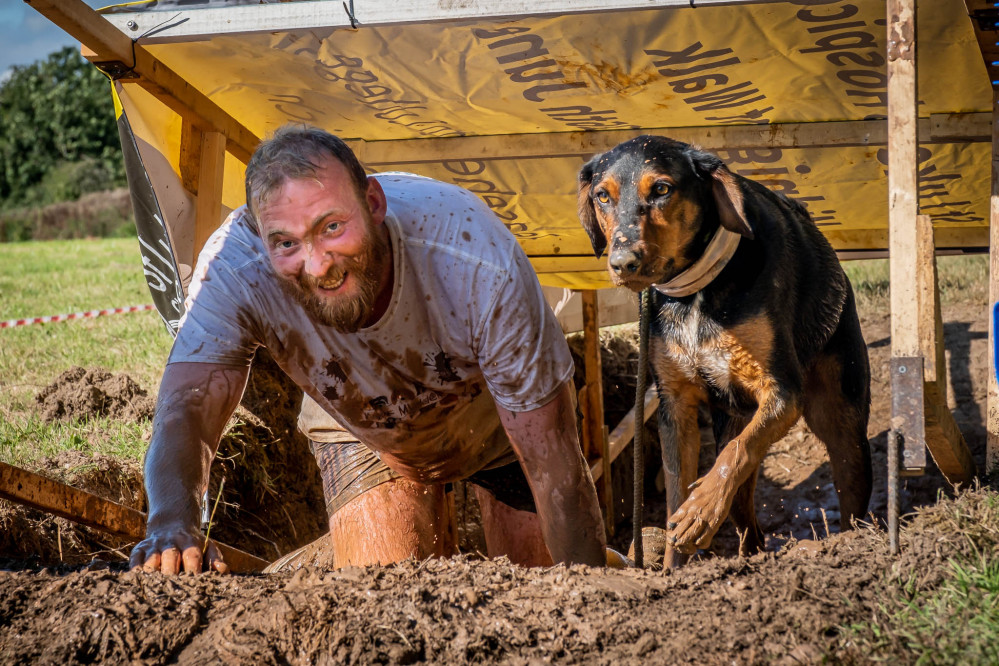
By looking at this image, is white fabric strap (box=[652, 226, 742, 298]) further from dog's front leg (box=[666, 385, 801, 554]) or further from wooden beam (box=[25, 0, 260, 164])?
wooden beam (box=[25, 0, 260, 164])

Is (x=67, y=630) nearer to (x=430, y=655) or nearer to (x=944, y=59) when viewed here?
(x=430, y=655)

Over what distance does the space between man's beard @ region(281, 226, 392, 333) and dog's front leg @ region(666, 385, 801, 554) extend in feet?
4.48

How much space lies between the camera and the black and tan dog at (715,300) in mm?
3432

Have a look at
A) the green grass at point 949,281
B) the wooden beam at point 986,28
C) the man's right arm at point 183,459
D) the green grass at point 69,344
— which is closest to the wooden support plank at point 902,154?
the wooden beam at point 986,28

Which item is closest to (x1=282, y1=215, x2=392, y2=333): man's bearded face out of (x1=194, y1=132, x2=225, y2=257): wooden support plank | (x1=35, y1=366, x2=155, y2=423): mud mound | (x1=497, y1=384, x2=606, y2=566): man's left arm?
(x1=497, y1=384, x2=606, y2=566): man's left arm

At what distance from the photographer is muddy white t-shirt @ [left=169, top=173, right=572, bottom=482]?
2811 millimetres

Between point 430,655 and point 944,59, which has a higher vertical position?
point 944,59

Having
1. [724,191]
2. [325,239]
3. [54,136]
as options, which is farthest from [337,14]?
[54,136]

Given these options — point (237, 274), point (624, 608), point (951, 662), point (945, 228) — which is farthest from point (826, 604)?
point (945, 228)

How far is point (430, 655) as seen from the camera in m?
2.07

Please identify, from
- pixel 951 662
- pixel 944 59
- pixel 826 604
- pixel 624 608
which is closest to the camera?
pixel 951 662

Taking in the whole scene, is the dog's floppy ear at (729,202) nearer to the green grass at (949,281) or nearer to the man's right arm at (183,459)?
the man's right arm at (183,459)

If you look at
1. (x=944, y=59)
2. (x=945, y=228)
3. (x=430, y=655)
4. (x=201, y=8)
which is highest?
(x=201, y=8)

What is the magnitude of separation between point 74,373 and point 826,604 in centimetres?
476
